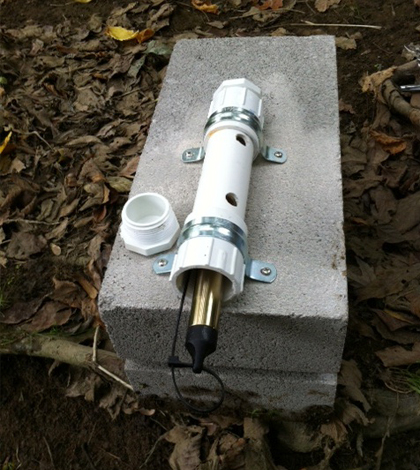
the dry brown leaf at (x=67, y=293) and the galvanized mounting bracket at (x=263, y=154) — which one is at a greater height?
A: the galvanized mounting bracket at (x=263, y=154)

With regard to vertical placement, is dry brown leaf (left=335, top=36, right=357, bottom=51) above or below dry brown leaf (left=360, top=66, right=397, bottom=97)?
above

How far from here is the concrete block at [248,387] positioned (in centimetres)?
204

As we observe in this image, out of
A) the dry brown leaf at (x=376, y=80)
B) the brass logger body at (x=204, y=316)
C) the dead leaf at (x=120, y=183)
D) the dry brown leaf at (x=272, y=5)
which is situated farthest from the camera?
the dry brown leaf at (x=272, y=5)

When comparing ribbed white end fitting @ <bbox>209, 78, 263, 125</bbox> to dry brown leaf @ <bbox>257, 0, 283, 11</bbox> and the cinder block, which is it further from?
dry brown leaf @ <bbox>257, 0, 283, 11</bbox>

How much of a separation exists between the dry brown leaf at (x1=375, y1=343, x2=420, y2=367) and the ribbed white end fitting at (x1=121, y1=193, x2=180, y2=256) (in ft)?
3.55

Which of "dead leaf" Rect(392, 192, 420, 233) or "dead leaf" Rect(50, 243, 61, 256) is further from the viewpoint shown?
"dead leaf" Rect(50, 243, 61, 256)

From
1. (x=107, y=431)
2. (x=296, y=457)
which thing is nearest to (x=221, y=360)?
(x=296, y=457)

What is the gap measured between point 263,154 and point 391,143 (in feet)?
4.13

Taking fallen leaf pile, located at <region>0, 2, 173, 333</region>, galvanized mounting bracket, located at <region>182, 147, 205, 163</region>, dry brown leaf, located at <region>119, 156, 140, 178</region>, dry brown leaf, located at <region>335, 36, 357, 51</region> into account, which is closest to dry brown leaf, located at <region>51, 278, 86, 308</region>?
fallen leaf pile, located at <region>0, 2, 173, 333</region>

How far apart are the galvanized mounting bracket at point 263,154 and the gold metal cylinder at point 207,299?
62 centimetres

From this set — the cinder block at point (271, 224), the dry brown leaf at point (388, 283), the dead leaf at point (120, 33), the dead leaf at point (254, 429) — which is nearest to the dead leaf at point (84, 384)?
the cinder block at point (271, 224)

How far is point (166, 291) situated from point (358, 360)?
1025mm

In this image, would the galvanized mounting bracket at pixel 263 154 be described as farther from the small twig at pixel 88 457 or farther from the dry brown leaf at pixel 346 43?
the dry brown leaf at pixel 346 43

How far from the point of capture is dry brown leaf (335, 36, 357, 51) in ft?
12.7
